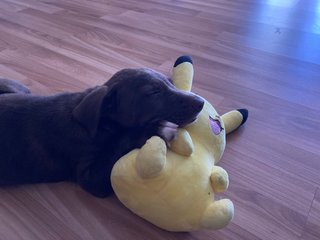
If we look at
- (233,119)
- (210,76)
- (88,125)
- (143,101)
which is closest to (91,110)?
(88,125)

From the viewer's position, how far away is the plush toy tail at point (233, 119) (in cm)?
124

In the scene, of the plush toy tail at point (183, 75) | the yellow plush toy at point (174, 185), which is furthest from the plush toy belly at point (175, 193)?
the plush toy tail at point (183, 75)

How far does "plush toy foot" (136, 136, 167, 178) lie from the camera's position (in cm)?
81

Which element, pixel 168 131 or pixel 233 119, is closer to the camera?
pixel 168 131

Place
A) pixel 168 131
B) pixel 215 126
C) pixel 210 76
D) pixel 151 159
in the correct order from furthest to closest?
pixel 210 76 < pixel 215 126 < pixel 168 131 < pixel 151 159

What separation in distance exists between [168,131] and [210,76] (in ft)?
2.61

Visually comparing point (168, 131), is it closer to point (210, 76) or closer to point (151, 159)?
point (151, 159)

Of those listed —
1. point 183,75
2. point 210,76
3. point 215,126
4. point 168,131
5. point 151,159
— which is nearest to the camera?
point 151,159

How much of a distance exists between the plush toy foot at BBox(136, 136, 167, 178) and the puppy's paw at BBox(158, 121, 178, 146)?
0.07 meters

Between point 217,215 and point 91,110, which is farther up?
point 91,110

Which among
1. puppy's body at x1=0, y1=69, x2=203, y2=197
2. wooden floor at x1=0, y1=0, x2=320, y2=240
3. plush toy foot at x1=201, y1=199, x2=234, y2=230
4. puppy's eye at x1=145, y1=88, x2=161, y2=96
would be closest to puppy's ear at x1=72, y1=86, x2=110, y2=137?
puppy's body at x1=0, y1=69, x2=203, y2=197

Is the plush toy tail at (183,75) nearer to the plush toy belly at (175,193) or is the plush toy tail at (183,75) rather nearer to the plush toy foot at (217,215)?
the plush toy belly at (175,193)

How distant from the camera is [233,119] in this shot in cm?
125

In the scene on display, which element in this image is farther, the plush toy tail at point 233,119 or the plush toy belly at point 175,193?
the plush toy tail at point 233,119
